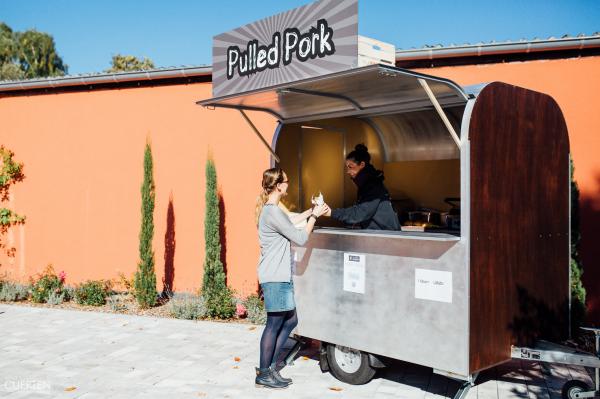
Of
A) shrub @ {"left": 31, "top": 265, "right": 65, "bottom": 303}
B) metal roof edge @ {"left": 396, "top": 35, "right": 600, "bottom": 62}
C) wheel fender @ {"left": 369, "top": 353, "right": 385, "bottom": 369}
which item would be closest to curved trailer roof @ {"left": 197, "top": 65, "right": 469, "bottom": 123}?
metal roof edge @ {"left": 396, "top": 35, "right": 600, "bottom": 62}

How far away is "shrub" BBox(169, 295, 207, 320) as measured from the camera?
7.65 m

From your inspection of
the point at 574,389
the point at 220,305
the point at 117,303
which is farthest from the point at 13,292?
the point at 574,389

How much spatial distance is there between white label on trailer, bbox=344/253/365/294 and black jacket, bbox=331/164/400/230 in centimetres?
46

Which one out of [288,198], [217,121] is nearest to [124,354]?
[288,198]

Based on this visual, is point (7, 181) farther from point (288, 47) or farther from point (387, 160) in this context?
point (288, 47)

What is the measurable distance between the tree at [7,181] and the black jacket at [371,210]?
7.17 metres

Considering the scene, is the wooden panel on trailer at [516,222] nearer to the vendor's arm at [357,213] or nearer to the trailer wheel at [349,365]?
the trailer wheel at [349,365]

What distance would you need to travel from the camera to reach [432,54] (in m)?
7.02

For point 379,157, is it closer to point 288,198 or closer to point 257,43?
point 288,198

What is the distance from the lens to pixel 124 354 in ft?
19.7

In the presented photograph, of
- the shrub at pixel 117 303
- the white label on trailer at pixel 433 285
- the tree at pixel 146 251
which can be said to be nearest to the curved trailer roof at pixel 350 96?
the white label on trailer at pixel 433 285

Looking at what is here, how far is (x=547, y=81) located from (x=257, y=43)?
3719 millimetres

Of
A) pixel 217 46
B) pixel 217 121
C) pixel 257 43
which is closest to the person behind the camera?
pixel 257 43

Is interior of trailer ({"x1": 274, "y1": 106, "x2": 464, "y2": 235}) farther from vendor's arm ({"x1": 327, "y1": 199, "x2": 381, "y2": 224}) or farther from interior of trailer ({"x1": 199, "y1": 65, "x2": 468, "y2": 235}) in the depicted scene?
vendor's arm ({"x1": 327, "y1": 199, "x2": 381, "y2": 224})
